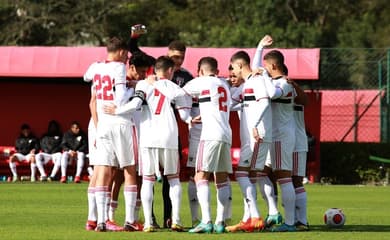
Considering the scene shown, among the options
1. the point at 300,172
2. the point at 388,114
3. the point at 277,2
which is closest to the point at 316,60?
the point at 388,114

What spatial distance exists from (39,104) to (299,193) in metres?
17.8

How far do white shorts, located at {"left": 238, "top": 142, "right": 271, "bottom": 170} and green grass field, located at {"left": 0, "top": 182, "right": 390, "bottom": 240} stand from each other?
3.01ft

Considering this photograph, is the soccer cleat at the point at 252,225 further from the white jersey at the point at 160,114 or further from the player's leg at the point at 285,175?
the white jersey at the point at 160,114

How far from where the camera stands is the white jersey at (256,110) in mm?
13984

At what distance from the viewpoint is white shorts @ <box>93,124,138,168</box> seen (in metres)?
13.9

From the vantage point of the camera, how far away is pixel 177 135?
1402 cm

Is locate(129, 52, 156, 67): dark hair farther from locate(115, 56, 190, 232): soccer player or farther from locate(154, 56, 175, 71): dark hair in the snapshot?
locate(115, 56, 190, 232): soccer player

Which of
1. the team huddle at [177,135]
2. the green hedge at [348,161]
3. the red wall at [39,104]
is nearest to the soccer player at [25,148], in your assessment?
the red wall at [39,104]

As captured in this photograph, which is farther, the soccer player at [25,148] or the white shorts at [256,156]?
the soccer player at [25,148]

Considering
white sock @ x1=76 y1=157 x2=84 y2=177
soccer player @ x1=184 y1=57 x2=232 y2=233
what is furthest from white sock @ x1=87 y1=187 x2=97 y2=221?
white sock @ x1=76 y1=157 x2=84 y2=177

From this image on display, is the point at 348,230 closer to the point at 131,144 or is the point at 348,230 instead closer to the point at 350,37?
the point at 131,144

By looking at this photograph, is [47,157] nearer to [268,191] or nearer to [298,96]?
[268,191]

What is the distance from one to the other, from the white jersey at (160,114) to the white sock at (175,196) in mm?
449

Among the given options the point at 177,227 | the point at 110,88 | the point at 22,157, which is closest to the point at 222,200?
the point at 177,227
